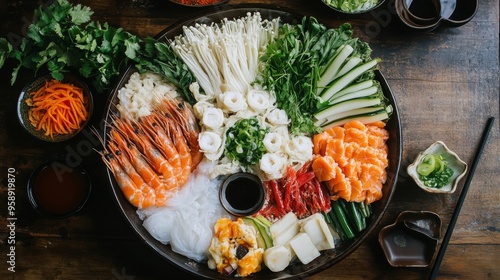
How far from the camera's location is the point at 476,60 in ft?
12.5

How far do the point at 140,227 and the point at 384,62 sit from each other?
2081 millimetres

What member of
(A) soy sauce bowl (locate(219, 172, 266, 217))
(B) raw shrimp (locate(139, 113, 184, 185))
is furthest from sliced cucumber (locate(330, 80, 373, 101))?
(B) raw shrimp (locate(139, 113, 184, 185))

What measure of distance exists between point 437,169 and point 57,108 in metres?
2.58

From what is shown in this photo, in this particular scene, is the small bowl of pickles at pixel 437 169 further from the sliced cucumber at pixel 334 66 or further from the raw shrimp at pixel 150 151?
the raw shrimp at pixel 150 151

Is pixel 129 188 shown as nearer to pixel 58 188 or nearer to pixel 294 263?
pixel 58 188

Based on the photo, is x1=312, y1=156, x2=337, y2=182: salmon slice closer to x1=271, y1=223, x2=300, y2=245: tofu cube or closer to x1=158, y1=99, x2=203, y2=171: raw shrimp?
x1=271, y1=223, x2=300, y2=245: tofu cube

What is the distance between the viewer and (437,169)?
3475 millimetres

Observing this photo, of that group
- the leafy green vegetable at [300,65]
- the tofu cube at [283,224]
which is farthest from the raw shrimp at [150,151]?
the leafy green vegetable at [300,65]

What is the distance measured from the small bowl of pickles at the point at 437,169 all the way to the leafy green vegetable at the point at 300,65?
764mm

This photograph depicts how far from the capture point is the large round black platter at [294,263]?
316 centimetres

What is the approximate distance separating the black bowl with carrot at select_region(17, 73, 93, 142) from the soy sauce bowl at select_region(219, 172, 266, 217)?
108cm

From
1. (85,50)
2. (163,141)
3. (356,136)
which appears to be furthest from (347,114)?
(85,50)

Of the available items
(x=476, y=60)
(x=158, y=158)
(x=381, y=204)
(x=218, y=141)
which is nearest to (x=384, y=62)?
(x=476, y=60)

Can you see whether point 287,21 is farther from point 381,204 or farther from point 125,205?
point 125,205
